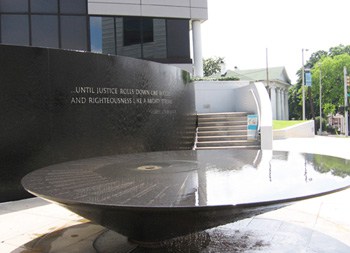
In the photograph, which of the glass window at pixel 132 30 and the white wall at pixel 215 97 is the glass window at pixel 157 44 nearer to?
the glass window at pixel 132 30

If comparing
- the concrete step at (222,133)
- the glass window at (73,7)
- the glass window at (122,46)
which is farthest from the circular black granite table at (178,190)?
the glass window at (73,7)

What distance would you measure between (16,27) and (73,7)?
125 inches

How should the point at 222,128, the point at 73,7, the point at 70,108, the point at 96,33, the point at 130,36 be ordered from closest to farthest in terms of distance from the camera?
the point at 70,108 < the point at 222,128 < the point at 73,7 < the point at 96,33 < the point at 130,36

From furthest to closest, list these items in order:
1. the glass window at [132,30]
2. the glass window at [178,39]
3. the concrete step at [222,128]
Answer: the glass window at [178,39] < the glass window at [132,30] < the concrete step at [222,128]

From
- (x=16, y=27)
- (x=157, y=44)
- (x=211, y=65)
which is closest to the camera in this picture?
(x=16, y=27)

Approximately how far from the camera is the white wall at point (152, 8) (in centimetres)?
2109

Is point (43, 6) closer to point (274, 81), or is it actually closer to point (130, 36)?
point (130, 36)

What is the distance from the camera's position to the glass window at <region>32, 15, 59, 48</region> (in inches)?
790

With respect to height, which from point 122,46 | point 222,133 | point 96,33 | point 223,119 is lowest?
point 222,133

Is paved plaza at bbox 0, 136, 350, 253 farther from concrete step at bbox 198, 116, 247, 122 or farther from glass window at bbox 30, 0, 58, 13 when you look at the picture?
glass window at bbox 30, 0, 58, 13

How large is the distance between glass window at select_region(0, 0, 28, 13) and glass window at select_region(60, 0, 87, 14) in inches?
73.8

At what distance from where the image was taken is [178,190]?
10.6 ft

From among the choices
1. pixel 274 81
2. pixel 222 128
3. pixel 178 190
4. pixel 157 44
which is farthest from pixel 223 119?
pixel 274 81

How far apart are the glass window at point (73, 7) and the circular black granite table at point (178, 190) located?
1778 cm
